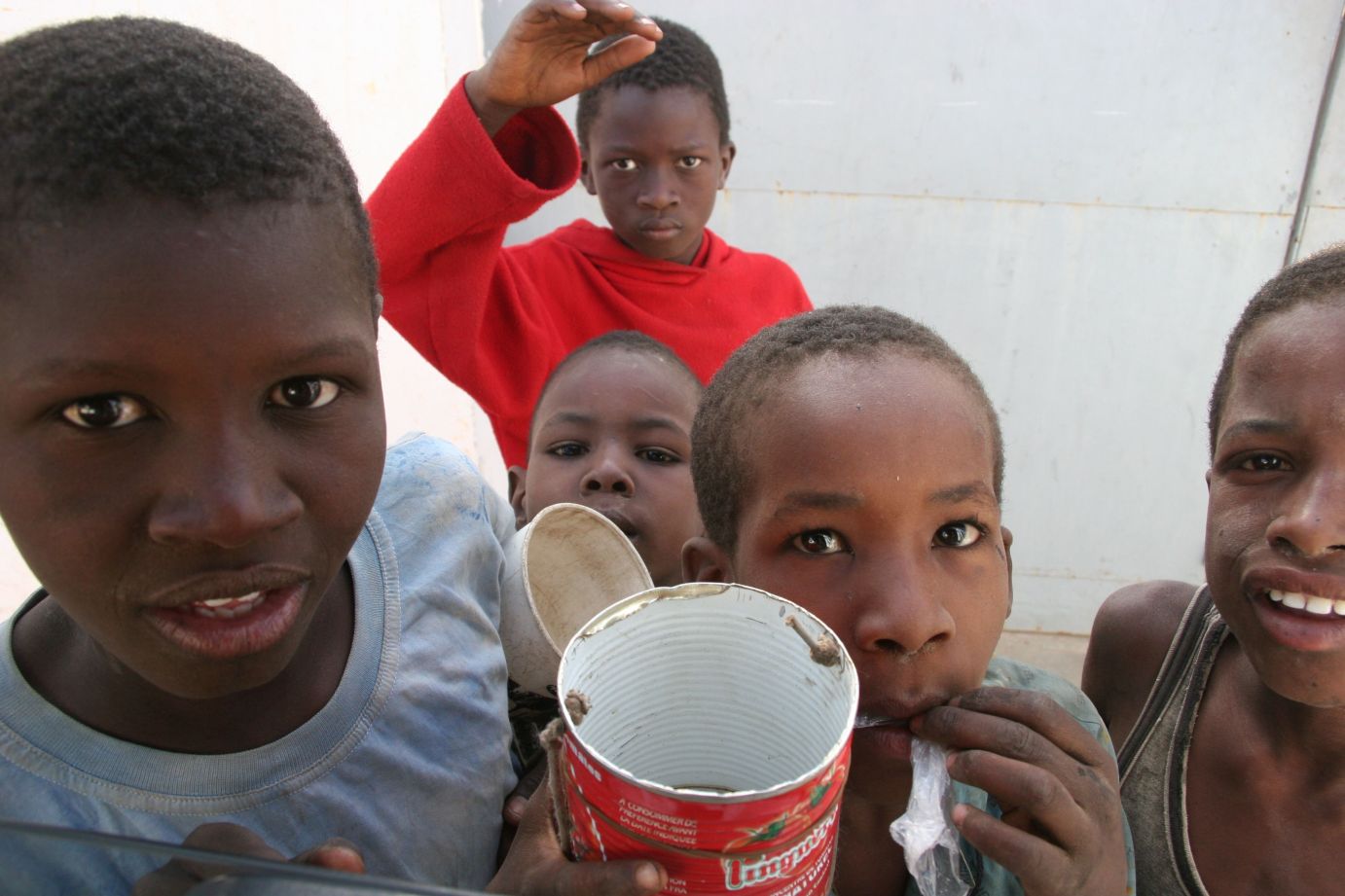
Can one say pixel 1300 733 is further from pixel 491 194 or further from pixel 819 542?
pixel 491 194

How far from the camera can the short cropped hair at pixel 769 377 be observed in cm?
129

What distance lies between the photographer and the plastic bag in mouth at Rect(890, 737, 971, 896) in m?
0.91

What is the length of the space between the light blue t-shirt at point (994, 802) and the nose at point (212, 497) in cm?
83

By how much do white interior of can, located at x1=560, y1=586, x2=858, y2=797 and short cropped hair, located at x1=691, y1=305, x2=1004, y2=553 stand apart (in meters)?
0.44

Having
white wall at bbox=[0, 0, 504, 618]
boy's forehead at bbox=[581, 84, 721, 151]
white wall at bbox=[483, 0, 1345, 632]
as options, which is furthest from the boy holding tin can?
white wall at bbox=[483, 0, 1345, 632]

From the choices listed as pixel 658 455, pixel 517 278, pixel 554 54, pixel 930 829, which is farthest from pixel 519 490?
pixel 930 829

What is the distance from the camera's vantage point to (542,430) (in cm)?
202

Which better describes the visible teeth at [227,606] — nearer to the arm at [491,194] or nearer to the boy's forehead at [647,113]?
the arm at [491,194]

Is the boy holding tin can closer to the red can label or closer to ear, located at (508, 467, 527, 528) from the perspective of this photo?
the red can label

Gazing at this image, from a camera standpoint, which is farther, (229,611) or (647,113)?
(647,113)

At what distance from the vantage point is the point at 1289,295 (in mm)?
1339

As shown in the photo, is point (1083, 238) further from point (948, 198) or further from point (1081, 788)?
point (1081, 788)

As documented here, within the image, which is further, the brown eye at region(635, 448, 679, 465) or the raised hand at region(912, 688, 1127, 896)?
the brown eye at region(635, 448, 679, 465)

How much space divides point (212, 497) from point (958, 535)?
87 centimetres
